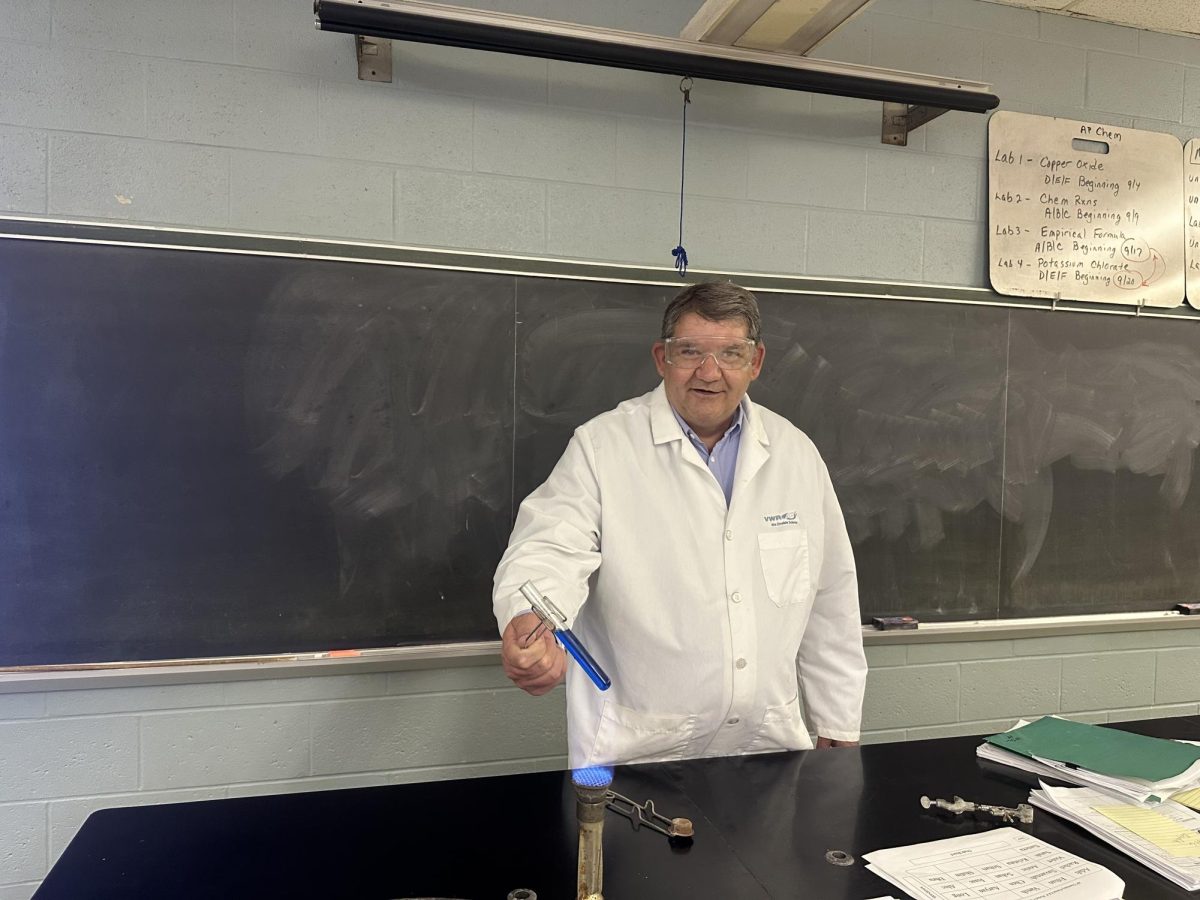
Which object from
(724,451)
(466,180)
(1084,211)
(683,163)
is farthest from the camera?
(1084,211)

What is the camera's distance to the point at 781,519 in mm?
1659

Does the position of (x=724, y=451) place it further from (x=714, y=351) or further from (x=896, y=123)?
(x=896, y=123)

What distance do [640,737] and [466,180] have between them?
4.62ft

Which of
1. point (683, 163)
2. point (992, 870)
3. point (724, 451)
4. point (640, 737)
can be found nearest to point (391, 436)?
point (724, 451)

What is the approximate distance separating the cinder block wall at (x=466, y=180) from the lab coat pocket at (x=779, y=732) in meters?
0.70

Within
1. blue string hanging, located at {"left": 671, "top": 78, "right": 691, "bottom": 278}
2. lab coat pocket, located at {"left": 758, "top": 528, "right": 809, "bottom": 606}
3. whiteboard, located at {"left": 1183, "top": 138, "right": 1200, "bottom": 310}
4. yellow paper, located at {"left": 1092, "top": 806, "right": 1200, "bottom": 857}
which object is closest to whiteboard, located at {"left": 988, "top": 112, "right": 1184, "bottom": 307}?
whiteboard, located at {"left": 1183, "top": 138, "right": 1200, "bottom": 310}

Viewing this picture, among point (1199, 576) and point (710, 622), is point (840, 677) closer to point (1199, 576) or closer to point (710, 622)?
point (710, 622)

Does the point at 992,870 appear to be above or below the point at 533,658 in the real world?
below

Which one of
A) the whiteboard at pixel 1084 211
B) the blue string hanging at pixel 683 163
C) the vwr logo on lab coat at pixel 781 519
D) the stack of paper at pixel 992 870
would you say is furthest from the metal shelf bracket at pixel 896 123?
the stack of paper at pixel 992 870

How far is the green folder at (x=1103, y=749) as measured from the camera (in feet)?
4.23

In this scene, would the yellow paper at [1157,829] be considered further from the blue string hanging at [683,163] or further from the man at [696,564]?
the blue string hanging at [683,163]

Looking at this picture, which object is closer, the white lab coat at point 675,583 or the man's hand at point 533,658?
the man's hand at point 533,658

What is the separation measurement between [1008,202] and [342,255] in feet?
6.39

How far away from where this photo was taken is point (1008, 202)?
7.97 ft
